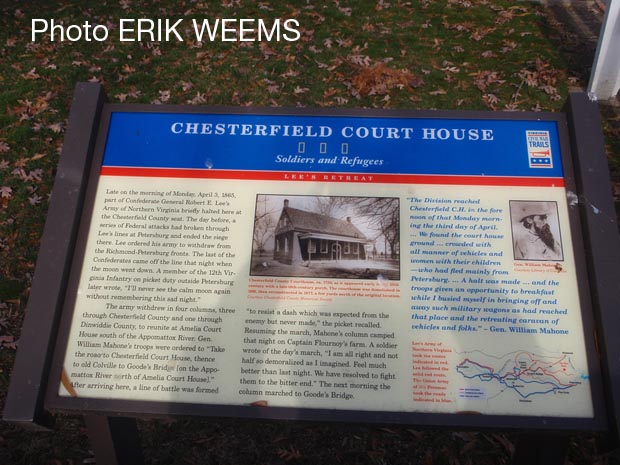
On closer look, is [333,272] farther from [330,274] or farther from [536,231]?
[536,231]

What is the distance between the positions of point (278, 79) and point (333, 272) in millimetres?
4584

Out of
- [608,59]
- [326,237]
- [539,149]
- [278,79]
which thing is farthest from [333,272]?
[608,59]

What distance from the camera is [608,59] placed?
5402 millimetres

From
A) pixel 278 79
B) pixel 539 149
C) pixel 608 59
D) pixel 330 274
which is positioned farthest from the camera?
pixel 278 79

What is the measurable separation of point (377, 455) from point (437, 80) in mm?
4578

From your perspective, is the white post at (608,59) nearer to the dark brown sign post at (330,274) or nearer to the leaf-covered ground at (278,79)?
the leaf-covered ground at (278,79)

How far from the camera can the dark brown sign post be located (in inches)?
84.0

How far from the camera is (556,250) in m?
2.27

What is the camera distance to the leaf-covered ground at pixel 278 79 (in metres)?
3.51

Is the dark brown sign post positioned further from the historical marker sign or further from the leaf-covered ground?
the leaf-covered ground

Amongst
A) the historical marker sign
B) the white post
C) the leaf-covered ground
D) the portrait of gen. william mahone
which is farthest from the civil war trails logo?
the white post

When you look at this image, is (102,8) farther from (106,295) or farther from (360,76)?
(106,295)

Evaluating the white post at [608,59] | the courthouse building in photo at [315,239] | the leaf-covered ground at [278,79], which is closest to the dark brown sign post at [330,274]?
the courthouse building in photo at [315,239]

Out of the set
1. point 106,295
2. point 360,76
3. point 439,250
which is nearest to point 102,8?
point 360,76
